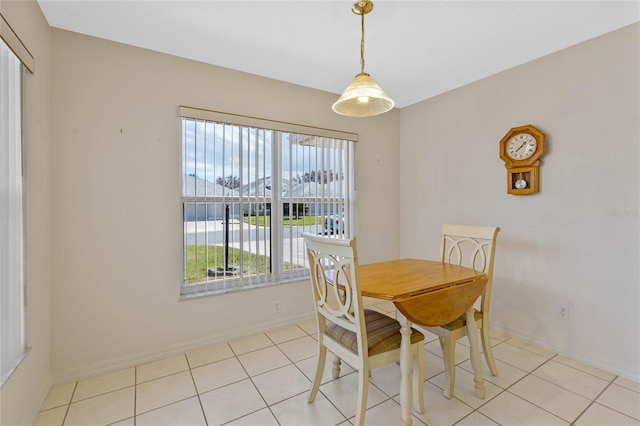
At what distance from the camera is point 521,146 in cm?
249

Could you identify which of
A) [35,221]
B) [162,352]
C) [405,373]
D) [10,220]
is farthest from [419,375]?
[35,221]

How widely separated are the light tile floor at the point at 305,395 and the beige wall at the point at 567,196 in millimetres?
335

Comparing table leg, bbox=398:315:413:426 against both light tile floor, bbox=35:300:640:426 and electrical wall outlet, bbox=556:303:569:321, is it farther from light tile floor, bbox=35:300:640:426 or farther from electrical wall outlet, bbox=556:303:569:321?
electrical wall outlet, bbox=556:303:569:321

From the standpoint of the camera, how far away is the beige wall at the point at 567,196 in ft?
6.59

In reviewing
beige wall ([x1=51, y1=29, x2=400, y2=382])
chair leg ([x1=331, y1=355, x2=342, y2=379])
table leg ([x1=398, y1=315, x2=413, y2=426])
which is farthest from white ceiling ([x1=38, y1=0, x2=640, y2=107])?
chair leg ([x1=331, y1=355, x2=342, y2=379])

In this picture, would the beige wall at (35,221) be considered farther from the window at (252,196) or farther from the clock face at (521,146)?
the clock face at (521,146)

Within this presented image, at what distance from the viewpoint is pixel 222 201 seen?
2568 mm

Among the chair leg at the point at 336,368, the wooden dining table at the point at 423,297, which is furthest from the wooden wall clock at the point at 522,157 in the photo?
the chair leg at the point at 336,368

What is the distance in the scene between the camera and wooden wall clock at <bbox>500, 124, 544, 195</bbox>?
239 centimetres

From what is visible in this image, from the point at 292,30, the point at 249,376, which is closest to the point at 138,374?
the point at 249,376

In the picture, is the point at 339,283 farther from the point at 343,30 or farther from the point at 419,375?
the point at 343,30

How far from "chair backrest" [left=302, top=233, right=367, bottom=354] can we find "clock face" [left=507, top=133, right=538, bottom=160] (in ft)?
6.40

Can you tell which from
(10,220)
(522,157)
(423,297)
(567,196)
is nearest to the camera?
(10,220)

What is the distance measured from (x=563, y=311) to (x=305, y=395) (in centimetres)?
207
